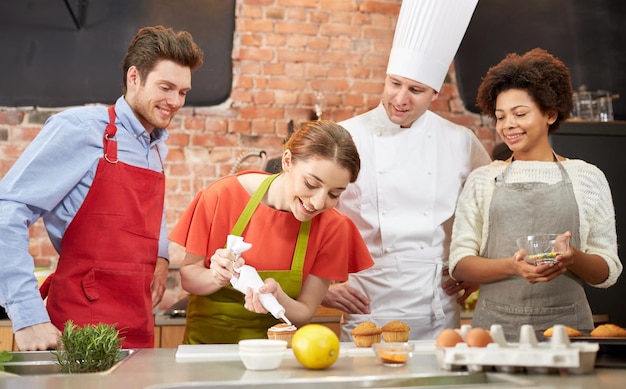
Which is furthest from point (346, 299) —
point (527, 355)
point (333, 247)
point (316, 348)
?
point (527, 355)

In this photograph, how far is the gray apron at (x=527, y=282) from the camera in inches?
86.7

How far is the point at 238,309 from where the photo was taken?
6.80ft

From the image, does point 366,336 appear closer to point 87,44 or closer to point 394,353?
point 394,353

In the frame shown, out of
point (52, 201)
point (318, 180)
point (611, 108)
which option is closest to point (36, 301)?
point (52, 201)

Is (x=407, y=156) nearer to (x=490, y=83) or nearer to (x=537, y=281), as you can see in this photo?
(x=490, y=83)

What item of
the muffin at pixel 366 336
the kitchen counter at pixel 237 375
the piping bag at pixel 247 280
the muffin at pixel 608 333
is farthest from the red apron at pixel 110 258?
the muffin at pixel 608 333

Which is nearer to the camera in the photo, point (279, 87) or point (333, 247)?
point (333, 247)

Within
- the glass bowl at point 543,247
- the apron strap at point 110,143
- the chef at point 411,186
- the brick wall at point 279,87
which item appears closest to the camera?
the glass bowl at point 543,247

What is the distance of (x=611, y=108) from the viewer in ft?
14.3

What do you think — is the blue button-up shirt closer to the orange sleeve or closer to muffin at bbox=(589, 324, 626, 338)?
the orange sleeve

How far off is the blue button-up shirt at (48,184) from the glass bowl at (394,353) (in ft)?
2.94

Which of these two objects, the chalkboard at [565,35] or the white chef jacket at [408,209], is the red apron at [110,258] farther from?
the chalkboard at [565,35]

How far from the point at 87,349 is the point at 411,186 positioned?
1409 mm

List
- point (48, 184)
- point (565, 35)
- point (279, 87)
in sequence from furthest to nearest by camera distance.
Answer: point (565, 35)
point (279, 87)
point (48, 184)
